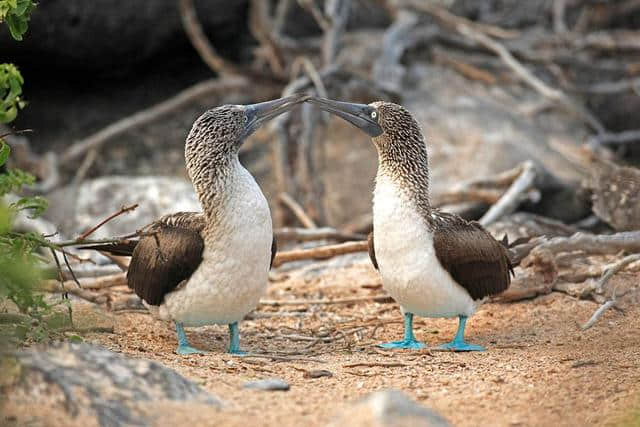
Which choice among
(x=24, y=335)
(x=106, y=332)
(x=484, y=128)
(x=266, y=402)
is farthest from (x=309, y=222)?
(x=266, y=402)

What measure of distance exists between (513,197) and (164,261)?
4217mm

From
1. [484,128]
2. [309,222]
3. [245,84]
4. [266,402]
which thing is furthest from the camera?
[245,84]

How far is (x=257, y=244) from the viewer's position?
5.61 meters

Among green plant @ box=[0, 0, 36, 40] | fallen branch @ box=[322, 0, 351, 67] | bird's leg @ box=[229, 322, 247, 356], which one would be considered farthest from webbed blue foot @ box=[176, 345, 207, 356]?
fallen branch @ box=[322, 0, 351, 67]

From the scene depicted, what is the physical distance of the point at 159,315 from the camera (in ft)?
19.4

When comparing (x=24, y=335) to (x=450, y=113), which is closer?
(x=24, y=335)

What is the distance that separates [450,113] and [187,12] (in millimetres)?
3277

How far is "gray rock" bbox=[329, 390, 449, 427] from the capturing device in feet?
11.1

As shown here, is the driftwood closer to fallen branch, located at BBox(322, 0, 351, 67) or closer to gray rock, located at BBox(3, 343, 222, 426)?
gray rock, located at BBox(3, 343, 222, 426)

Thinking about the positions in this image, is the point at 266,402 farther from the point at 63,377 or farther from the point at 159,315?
the point at 159,315

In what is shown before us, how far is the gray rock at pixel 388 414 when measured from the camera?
340 centimetres

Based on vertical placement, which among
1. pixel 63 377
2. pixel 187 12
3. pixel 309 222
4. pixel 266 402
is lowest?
pixel 309 222

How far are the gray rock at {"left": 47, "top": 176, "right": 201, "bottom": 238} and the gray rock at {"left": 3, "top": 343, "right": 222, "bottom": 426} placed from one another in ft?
18.3

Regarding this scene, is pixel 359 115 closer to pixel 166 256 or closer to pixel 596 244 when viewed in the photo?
pixel 166 256
